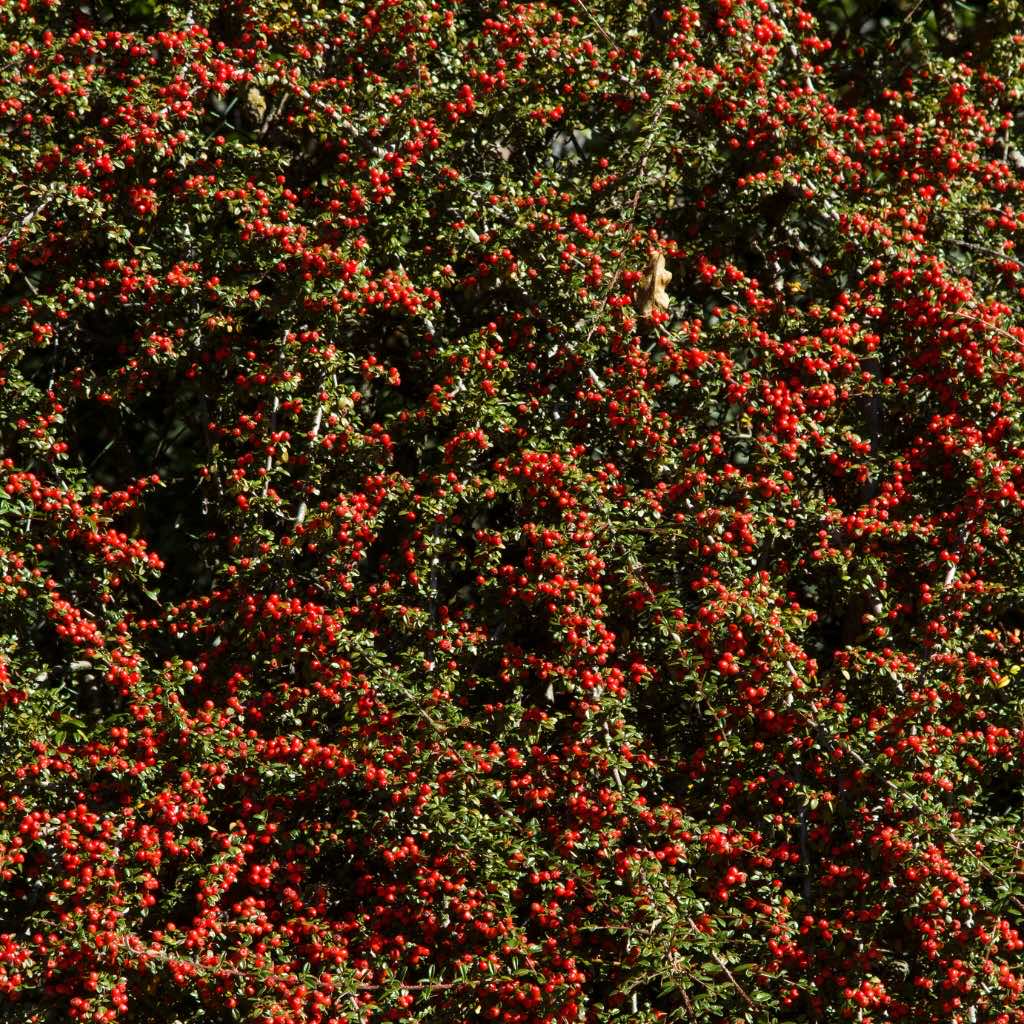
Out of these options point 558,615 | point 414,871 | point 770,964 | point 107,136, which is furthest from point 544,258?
point 770,964

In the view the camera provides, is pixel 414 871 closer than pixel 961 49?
Yes

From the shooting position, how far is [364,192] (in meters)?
4.86

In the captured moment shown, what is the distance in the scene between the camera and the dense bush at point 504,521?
407 cm

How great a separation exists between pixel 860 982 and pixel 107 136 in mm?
4109

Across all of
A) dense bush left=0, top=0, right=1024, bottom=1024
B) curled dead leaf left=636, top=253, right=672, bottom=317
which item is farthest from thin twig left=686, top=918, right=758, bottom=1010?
curled dead leaf left=636, top=253, right=672, bottom=317

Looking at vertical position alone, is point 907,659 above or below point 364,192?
below

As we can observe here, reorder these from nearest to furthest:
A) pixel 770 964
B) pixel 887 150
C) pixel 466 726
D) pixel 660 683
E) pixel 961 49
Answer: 1. pixel 770 964
2. pixel 466 726
3. pixel 660 683
4. pixel 887 150
5. pixel 961 49

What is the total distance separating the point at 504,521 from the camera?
5.07 meters

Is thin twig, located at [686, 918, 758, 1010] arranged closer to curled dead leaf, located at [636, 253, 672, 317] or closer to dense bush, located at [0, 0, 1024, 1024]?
dense bush, located at [0, 0, 1024, 1024]

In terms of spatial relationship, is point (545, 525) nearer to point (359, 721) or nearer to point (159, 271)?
point (359, 721)

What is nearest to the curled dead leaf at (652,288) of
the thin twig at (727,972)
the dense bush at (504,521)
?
the dense bush at (504,521)

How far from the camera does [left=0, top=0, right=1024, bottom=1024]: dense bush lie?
13.3 feet

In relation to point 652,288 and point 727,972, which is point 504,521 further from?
point 727,972

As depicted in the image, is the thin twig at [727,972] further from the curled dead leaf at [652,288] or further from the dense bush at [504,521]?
the curled dead leaf at [652,288]
